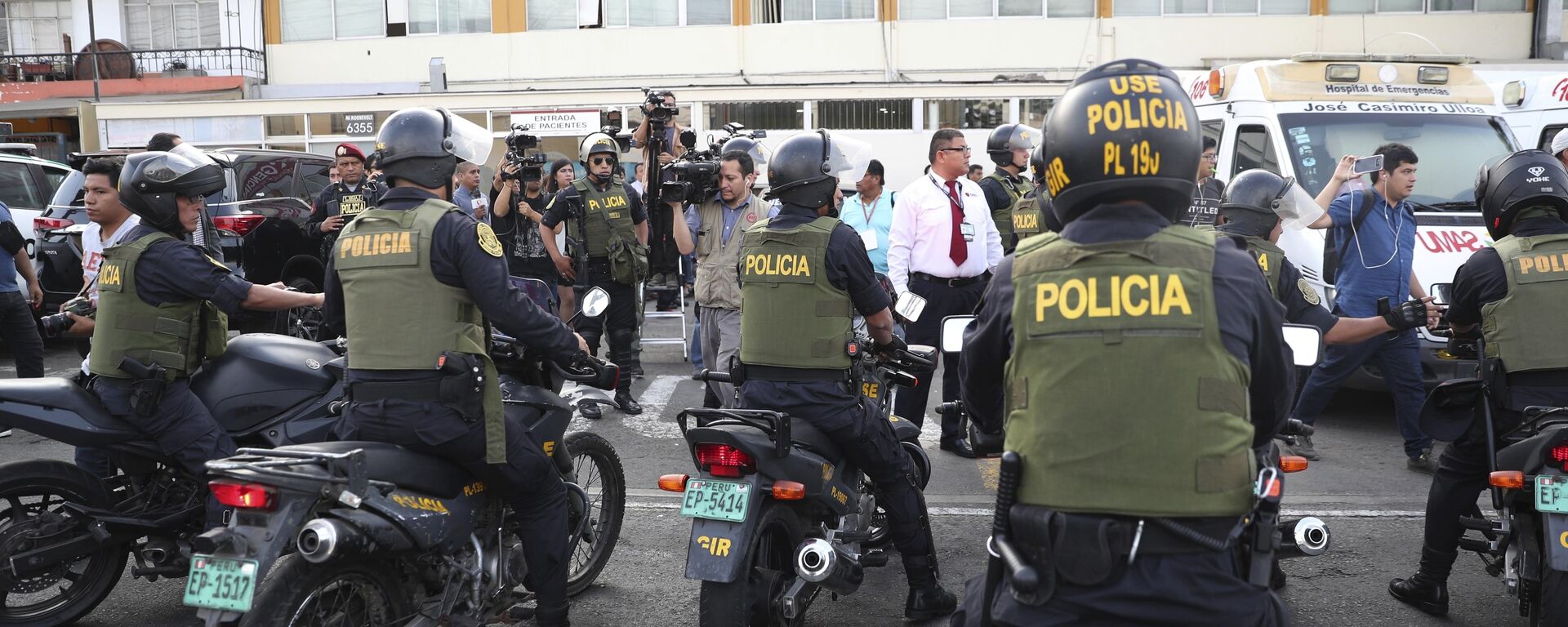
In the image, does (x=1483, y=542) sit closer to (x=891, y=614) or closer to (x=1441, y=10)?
(x=891, y=614)

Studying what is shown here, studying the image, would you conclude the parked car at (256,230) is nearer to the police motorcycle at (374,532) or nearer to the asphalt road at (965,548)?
the asphalt road at (965,548)

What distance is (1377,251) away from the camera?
24.7ft

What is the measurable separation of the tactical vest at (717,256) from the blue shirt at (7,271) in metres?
4.22

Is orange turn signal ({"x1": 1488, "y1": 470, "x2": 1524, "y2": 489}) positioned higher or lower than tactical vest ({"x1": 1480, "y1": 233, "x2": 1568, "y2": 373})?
lower

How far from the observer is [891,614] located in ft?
16.2

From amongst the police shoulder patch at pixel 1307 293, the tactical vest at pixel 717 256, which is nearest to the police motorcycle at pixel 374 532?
the police shoulder patch at pixel 1307 293

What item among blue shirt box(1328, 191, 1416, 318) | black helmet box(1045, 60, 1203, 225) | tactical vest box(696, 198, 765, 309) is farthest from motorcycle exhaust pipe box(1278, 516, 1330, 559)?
blue shirt box(1328, 191, 1416, 318)

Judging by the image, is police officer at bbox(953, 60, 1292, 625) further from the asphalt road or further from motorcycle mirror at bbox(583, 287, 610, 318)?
the asphalt road

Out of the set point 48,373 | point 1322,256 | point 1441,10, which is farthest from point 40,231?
point 1441,10

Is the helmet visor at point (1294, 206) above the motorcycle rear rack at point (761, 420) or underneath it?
above

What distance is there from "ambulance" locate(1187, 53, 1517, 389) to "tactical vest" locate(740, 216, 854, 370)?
5247 millimetres

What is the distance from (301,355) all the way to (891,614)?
2.51 meters

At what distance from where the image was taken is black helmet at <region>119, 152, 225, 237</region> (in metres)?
4.72

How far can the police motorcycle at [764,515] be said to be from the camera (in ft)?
12.6
